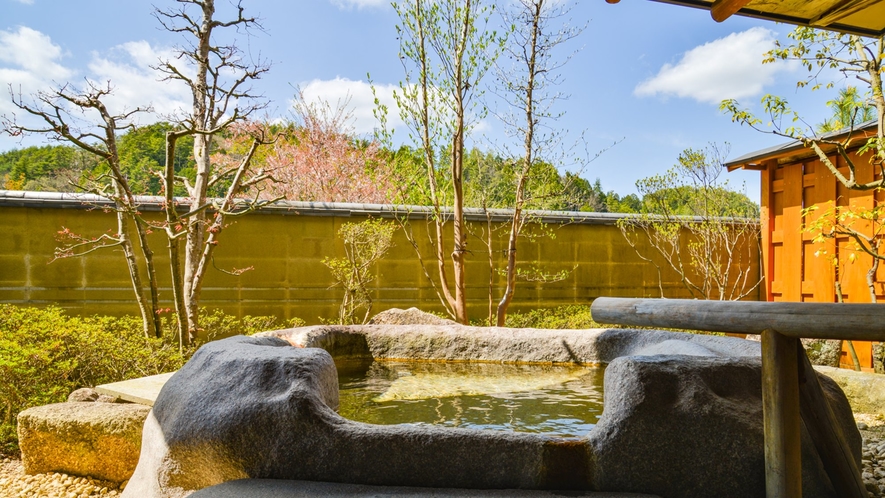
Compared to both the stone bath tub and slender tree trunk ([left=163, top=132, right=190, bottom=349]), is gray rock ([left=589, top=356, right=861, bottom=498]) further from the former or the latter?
slender tree trunk ([left=163, top=132, right=190, bottom=349])

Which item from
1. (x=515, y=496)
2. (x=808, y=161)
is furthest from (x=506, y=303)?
(x=515, y=496)

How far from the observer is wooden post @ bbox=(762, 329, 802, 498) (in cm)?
196

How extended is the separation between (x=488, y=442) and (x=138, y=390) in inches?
88.0

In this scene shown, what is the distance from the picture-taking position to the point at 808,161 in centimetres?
566

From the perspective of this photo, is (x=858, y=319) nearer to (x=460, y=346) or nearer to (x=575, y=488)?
(x=575, y=488)

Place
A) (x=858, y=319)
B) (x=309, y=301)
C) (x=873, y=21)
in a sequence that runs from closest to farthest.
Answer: (x=858, y=319)
(x=873, y=21)
(x=309, y=301)

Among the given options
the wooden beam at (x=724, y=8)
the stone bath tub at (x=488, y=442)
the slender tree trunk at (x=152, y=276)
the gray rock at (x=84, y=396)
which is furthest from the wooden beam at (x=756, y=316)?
the slender tree trunk at (x=152, y=276)

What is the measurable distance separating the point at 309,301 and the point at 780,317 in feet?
18.6

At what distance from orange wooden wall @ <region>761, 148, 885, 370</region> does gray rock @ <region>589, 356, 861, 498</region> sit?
353cm

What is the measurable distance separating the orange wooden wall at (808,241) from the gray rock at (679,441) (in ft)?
11.6

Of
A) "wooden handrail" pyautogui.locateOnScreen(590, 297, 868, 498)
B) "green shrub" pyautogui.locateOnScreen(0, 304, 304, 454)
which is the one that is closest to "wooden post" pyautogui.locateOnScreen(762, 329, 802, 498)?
"wooden handrail" pyautogui.locateOnScreen(590, 297, 868, 498)

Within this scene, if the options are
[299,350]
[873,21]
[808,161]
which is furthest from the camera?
[808,161]

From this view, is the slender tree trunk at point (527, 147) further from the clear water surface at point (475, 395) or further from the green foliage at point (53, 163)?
the green foliage at point (53, 163)

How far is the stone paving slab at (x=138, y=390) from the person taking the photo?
316 cm
